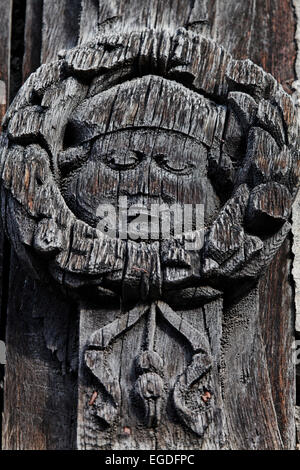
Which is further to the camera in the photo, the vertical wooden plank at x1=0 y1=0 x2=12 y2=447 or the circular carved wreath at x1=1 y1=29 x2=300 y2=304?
the vertical wooden plank at x1=0 y1=0 x2=12 y2=447

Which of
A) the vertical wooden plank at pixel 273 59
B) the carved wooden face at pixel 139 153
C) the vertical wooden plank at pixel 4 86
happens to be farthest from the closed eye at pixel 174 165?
the vertical wooden plank at pixel 4 86

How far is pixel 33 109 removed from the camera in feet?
10.1

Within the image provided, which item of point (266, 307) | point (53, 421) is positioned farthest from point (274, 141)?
point (53, 421)

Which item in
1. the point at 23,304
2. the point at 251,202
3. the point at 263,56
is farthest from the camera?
the point at 263,56

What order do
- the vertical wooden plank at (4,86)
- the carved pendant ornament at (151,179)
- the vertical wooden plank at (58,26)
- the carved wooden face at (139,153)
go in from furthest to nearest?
the vertical wooden plank at (58,26) < the vertical wooden plank at (4,86) < the carved wooden face at (139,153) < the carved pendant ornament at (151,179)

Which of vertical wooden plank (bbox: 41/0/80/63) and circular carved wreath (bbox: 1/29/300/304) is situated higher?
vertical wooden plank (bbox: 41/0/80/63)

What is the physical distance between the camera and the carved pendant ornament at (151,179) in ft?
9.39

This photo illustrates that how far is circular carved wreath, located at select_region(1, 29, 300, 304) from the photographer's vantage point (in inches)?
113

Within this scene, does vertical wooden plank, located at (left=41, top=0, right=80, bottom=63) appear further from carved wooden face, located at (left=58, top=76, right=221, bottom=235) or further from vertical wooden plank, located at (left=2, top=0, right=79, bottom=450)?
vertical wooden plank, located at (left=2, top=0, right=79, bottom=450)

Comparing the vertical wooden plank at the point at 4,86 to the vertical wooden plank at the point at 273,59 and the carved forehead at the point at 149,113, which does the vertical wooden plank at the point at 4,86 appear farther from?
the vertical wooden plank at the point at 273,59

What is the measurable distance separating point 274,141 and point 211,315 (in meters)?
0.52

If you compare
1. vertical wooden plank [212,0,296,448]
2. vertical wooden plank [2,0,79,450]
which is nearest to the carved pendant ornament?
vertical wooden plank [2,0,79,450]

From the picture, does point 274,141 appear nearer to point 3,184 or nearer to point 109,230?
point 109,230

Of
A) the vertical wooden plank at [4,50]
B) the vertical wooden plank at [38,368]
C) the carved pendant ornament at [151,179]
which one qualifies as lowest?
the vertical wooden plank at [38,368]
